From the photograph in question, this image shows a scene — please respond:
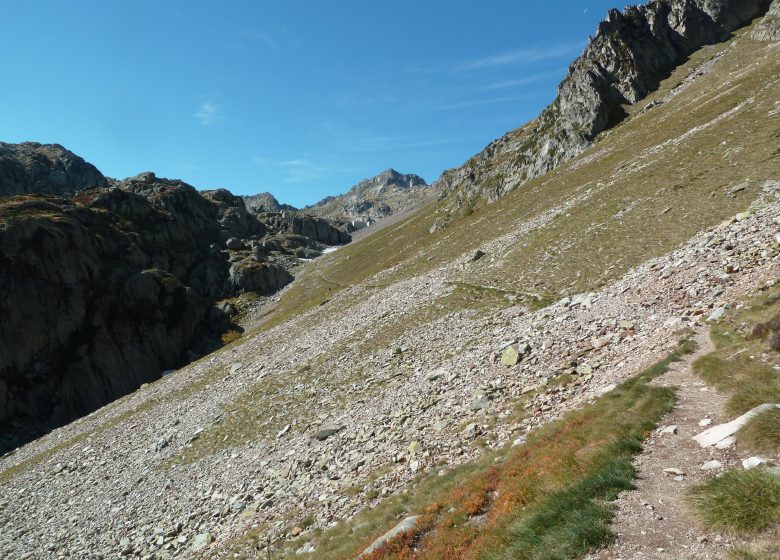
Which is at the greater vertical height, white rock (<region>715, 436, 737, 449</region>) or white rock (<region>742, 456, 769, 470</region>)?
white rock (<region>742, 456, 769, 470</region>)

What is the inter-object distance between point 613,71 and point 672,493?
5679 inches

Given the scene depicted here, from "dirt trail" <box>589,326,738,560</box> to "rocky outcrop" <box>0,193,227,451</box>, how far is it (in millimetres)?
97596

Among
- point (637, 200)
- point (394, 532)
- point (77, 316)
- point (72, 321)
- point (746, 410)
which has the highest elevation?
point (77, 316)

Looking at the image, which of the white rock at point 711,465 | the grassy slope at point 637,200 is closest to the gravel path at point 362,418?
the white rock at point 711,465

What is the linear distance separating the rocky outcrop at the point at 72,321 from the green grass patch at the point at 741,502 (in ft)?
325

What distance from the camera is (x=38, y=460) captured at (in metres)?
44.2

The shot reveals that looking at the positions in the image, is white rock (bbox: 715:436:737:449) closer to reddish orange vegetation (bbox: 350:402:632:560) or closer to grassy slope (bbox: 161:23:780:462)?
reddish orange vegetation (bbox: 350:402:632:560)

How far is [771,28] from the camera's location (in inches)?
3565

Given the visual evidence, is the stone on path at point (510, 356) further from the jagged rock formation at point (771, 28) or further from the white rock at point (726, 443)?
the jagged rock formation at point (771, 28)

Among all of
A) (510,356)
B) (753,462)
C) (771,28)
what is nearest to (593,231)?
(510,356)

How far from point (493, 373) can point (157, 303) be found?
102 m

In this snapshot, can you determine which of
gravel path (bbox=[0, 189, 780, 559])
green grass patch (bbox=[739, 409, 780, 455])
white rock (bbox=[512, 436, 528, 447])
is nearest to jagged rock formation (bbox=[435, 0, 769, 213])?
gravel path (bbox=[0, 189, 780, 559])

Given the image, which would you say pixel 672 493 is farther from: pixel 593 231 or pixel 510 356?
pixel 593 231

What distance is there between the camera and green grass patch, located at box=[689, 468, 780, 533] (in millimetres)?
6555
